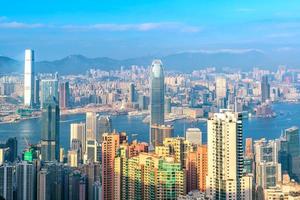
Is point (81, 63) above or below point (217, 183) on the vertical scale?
above

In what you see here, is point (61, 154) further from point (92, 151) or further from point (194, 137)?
point (194, 137)

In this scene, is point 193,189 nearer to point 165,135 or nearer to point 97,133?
point 165,135

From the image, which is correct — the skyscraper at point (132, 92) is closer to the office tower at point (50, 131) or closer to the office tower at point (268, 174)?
the office tower at point (50, 131)

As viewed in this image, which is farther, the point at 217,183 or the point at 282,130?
the point at 282,130

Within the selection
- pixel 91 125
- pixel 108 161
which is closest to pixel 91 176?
pixel 108 161

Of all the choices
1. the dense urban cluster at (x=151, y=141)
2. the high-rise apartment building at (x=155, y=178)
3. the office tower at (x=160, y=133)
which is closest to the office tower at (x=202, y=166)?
the dense urban cluster at (x=151, y=141)

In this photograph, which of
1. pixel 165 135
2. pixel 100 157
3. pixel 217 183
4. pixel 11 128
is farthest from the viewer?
pixel 11 128

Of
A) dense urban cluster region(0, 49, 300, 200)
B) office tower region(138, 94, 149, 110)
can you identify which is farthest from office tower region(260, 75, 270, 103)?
office tower region(138, 94, 149, 110)

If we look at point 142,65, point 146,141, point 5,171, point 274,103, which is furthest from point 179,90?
point 5,171
